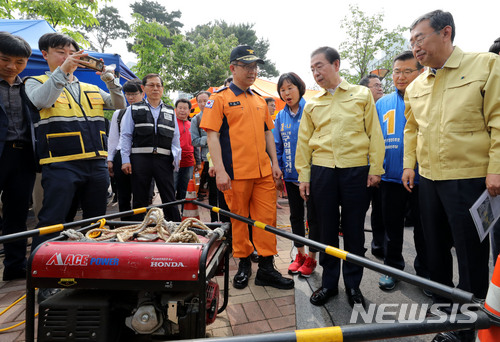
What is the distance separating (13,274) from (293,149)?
326 cm

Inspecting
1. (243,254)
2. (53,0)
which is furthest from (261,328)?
(53,0)

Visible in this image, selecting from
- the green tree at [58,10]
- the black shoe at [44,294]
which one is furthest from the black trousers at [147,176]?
the green tree at [58,10]

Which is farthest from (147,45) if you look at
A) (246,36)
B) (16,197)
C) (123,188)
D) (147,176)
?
(246,36)

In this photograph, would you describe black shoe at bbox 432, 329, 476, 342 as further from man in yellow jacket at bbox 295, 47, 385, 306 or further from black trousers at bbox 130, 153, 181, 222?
black trousers at bbox 130, 153, 181, 222

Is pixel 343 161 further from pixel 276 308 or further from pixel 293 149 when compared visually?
pixel 276 308

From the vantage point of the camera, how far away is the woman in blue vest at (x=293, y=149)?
10.1ft

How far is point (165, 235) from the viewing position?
72.1 inches

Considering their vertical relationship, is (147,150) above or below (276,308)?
above

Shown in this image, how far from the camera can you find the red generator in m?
1.32

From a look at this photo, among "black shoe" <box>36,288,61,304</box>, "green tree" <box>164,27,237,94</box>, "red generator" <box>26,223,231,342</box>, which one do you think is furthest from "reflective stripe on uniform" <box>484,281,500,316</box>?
"green tree" <box>164,27,237,94</box>

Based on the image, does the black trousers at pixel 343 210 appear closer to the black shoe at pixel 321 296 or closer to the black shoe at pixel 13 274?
the black shoe at pixel 321 296

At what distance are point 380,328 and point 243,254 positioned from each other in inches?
82.7

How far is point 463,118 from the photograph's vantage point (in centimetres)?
178

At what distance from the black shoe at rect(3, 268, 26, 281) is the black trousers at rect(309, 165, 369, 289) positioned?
3104 millimetres
